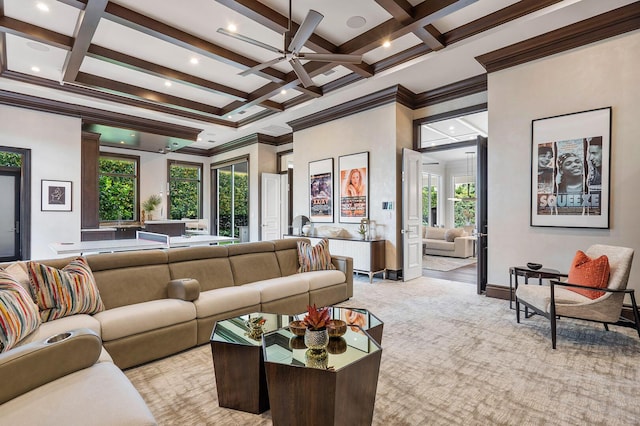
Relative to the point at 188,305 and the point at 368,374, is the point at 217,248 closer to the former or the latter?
the point at 188,305

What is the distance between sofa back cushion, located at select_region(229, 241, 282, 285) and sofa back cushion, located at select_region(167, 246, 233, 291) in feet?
0.30

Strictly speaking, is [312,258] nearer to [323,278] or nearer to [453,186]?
[323,278]

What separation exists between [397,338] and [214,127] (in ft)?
22.0

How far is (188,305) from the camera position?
290 cm

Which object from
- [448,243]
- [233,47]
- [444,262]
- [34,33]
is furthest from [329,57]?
[448,243]

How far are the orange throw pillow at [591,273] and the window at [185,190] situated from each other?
1009 cm

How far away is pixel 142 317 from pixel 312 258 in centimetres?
224

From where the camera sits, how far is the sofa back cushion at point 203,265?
3318 mm

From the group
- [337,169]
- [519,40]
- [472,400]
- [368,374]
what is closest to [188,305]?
[368,374]

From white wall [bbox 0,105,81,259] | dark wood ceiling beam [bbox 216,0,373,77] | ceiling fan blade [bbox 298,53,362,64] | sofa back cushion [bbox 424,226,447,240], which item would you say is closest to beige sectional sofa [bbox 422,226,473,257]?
sofa back cushion [bbox 424,226,447,240]

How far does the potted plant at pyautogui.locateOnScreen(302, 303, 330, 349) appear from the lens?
1837 millimetres

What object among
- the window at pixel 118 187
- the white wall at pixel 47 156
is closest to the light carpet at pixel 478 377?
the white wall at pixel 47 156

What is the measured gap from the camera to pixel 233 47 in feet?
14.5

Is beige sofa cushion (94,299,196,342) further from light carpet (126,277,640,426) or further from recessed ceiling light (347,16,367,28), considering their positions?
recessed ceiling light (347,16,367,28)
